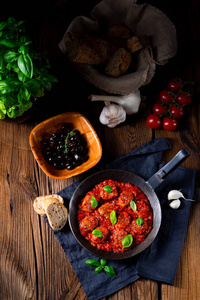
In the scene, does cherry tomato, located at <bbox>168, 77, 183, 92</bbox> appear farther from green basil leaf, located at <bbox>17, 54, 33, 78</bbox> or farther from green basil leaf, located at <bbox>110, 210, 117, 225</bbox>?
green basil leaf, located at <bbox>17, 54, 33, 78</bbox>

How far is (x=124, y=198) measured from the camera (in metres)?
2.23

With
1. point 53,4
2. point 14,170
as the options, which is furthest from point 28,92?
point 53,4

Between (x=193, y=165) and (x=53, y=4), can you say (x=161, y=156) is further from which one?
(x=53, y=4)

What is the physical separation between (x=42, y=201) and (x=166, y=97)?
1.18m

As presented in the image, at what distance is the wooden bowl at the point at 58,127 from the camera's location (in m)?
2.22

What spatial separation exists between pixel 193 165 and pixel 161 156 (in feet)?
0.82

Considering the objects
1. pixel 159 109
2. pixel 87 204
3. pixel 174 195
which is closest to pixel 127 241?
pixel 87 204

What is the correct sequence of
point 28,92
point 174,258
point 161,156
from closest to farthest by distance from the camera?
point 28,92, point 174,258, point 161,156

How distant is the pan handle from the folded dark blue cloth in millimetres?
131

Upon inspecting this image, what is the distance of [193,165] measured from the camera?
243 centimetres

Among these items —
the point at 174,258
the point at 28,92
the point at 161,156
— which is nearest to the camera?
the point at 28,92

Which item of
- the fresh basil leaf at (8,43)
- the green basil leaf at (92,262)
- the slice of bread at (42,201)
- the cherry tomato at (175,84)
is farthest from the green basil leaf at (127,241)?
the fresh basil leaf at (8,43)

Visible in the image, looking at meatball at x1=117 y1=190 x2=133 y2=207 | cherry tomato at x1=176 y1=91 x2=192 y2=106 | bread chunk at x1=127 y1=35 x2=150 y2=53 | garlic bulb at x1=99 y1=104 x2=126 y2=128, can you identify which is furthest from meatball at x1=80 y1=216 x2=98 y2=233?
bread chunk at x1=127 y1=35 x2=150 y2=53

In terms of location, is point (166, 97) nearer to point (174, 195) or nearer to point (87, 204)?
point (174, 195)
